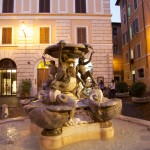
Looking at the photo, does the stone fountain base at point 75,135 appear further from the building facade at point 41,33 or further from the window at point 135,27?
the window at point 135,27

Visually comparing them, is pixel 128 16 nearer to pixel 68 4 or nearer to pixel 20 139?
pixel 68 4

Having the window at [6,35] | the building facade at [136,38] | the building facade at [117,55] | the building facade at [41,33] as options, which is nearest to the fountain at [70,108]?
the building facade at [41,33]

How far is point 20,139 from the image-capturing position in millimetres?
4117

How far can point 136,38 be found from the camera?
25.8 meters

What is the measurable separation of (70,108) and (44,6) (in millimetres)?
17722

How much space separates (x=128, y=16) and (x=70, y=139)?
27.8 metres

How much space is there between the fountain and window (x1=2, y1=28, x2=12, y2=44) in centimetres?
1469

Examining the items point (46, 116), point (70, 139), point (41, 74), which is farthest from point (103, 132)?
point (41, 74)

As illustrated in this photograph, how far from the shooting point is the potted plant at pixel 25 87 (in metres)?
17.5

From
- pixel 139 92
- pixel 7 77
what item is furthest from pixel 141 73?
pixel 7 77

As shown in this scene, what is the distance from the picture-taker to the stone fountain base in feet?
11.7

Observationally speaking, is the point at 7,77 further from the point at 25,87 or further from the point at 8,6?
the point at 8,6

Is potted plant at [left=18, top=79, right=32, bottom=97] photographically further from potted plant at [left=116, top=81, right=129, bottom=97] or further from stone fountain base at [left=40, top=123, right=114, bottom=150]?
stone fountain base at [left=40, top=123, right=114, bottom=150]

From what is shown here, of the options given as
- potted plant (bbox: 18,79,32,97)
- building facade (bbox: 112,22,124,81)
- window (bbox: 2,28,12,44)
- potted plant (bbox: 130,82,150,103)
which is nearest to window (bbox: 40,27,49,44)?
window (bbox: 2,28,12,44)
